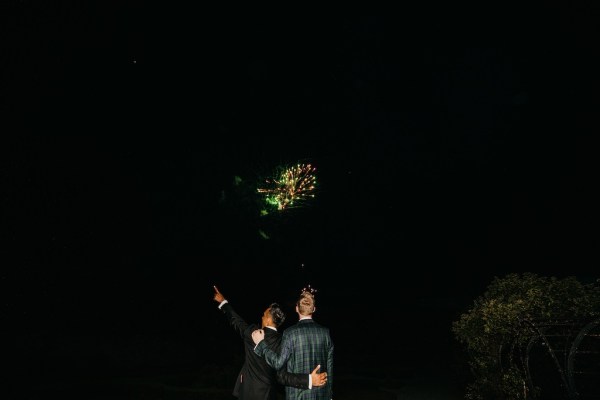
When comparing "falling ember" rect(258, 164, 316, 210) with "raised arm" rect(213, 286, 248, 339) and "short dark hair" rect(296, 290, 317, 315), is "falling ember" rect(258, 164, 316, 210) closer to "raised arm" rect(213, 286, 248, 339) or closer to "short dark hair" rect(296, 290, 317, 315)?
"raised arm" rect(213, 286, 248, 339)

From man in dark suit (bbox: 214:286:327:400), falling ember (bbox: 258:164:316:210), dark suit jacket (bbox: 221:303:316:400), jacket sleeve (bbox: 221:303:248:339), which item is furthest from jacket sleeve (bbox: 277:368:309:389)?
falling ember (bbox: 258:164:316:210)

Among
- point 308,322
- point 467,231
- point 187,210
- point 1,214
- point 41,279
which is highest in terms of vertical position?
point 467,231

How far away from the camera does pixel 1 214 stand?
Answer: 1366 centimetres

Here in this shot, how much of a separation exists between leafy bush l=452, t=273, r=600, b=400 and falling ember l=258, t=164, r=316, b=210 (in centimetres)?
1201

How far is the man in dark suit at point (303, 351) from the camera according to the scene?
4145 mm

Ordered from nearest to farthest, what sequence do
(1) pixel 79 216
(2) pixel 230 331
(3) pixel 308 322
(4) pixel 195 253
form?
(3) pixel 308 322 → (1) pixel 79 216 → (2) pixel 230 331 → (4) pixel 195 253

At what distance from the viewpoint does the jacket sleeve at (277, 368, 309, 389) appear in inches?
159

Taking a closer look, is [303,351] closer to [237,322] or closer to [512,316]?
[237,322]

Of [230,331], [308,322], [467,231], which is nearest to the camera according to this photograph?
[308,322]

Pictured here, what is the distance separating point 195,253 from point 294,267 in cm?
836

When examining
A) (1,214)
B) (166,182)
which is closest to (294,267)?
(166,182)

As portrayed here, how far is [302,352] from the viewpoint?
13.6ft

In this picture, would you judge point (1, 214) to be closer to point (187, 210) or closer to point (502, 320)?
point (187, 210)

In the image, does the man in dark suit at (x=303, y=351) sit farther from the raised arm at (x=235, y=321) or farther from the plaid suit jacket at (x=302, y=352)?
the raised arm at (x=235, y=321)
